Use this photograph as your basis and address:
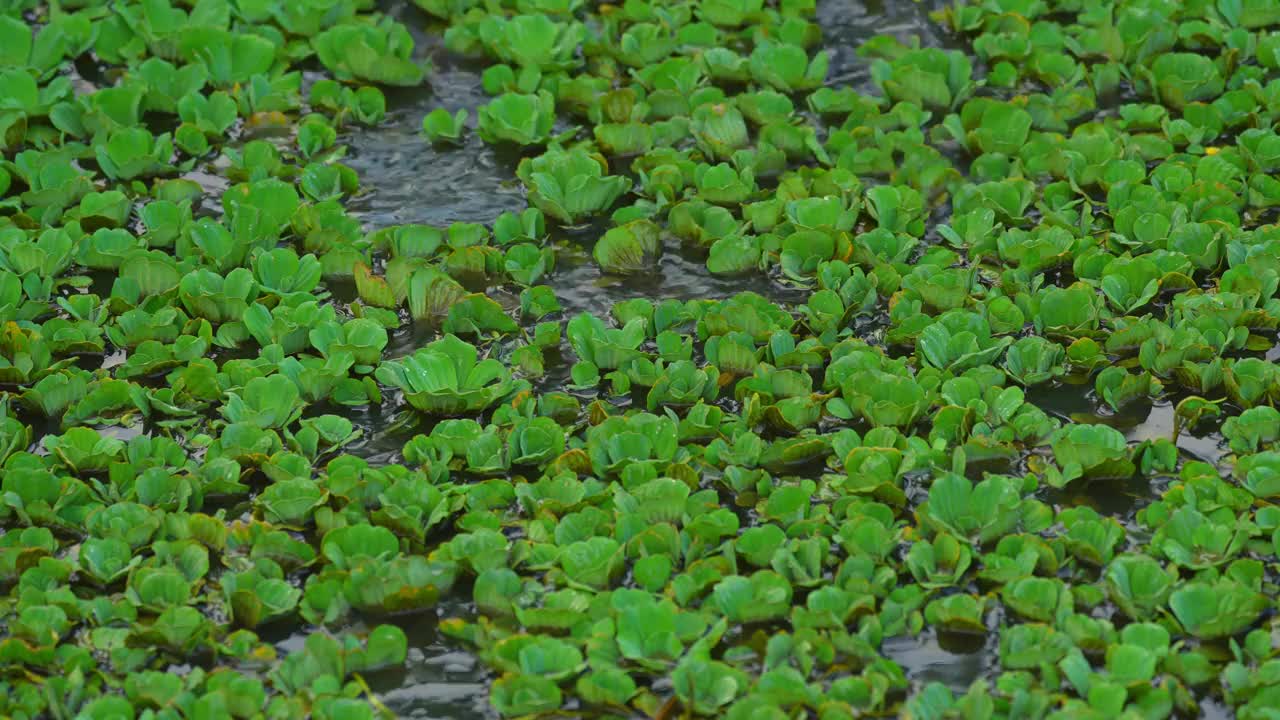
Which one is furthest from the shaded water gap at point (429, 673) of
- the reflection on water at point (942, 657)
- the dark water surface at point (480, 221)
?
the reflection on water at point (942, 657)

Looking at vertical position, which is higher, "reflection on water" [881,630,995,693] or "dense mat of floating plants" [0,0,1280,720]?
"dense mat of floating plants" [0,0,1280,720]

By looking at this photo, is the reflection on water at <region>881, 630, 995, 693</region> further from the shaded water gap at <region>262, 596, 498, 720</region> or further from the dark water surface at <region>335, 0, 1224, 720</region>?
the shaded water gap at <region>262, 596, 498, 720</region>

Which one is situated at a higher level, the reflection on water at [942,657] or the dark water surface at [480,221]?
the dark water surface at [480,221]

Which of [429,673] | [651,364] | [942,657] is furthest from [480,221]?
[942,657]

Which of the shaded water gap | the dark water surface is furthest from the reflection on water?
the shaded water gap

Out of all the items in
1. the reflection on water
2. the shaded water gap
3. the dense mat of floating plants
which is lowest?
the reflection on water

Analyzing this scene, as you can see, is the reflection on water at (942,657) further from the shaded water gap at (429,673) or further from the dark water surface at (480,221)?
the shaded water gap at (429,673)
